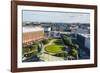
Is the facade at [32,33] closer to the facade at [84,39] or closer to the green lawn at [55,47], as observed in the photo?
the green lawn at [55,47]

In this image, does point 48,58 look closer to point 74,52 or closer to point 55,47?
point 55,47

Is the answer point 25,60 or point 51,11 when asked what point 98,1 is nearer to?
point 51,11

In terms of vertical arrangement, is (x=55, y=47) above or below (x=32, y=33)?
below

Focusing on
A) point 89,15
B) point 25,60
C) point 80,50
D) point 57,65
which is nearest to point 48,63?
point 57,65

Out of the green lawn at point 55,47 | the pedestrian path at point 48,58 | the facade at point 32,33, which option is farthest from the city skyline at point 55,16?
the pedestrian path at point 48,58

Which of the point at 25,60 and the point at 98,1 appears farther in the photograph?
the point at 98,1

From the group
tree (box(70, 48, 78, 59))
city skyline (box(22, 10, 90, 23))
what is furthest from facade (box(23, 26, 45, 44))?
tree (box(70, 48, 78, 59))

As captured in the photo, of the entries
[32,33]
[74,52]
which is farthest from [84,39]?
[32,33]
